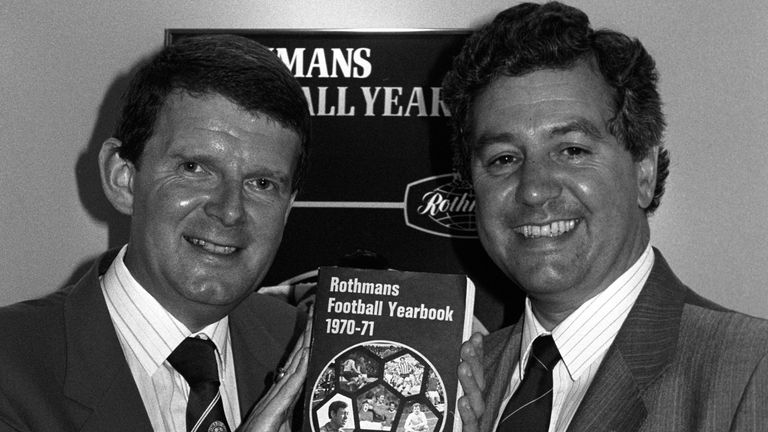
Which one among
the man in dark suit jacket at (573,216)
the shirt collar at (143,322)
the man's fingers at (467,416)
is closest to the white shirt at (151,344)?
the shirt collar at (143,322)

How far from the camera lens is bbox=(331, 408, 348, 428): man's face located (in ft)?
6.97

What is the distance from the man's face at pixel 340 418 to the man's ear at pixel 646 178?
897 millimetres

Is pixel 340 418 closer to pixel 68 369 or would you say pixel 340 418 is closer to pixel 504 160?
pixel 68 369

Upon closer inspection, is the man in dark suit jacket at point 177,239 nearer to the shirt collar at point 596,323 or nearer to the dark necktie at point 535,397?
the dark necktie at point 535,397

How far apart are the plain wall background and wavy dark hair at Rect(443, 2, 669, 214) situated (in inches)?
24.0

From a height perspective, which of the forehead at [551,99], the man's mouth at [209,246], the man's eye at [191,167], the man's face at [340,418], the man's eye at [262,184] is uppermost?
the forehead at [551,99]

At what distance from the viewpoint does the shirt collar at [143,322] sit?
7.67 ft

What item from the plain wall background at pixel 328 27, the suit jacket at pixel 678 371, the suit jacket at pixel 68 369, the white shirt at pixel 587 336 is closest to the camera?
the suit jacket at pixel 678 371

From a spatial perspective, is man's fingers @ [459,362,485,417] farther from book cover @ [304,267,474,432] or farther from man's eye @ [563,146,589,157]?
man's eye @ [563,146,589,157]

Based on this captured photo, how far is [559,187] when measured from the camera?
2.28m

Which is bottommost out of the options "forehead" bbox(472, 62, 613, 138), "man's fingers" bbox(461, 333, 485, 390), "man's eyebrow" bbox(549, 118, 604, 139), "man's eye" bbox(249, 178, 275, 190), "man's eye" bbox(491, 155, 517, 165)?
"man's fingers" bbox(461, 333, 485, 390)

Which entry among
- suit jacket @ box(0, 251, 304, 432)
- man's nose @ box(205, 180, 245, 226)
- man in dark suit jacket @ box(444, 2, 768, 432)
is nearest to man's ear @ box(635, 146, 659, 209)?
man in dark suit jacket @ box(444, 2, 768, 432)

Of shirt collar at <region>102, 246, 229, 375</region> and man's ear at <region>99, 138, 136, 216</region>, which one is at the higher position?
man's ear at <region>99, 138, 136, 216</region>

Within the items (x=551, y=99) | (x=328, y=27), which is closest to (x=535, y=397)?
(x=551, y=99)
